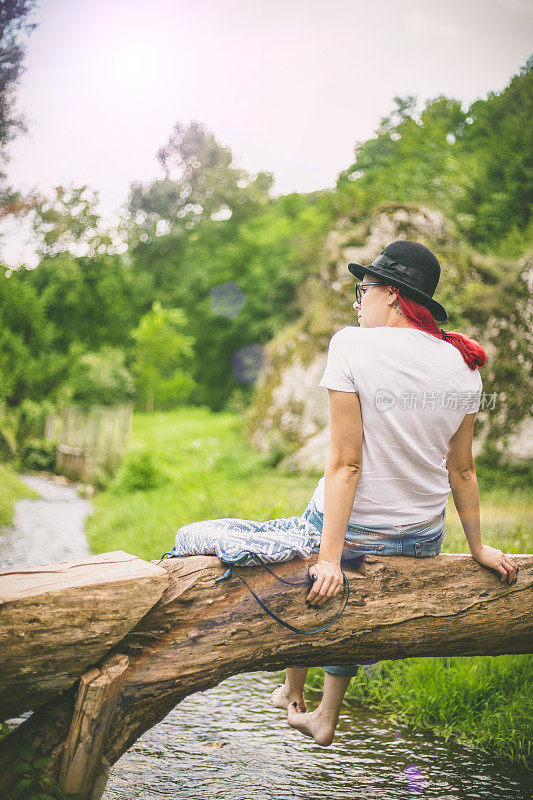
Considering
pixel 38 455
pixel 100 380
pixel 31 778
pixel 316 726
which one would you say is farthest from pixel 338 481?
pixel 100 380

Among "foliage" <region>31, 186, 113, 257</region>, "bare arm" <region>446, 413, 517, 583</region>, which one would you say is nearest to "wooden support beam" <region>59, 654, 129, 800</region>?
"bare arm" <region>446, 413, 517, 583</region>

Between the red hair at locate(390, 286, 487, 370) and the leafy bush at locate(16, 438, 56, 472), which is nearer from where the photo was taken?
the red hair at locate(390, 286, 487, 370)

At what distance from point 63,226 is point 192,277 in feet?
87.9

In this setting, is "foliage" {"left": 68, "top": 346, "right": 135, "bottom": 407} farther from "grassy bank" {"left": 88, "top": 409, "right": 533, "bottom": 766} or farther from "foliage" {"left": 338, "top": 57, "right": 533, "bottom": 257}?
"foliage" {"left": 338, "top": 57, "right": 533, "bottom": 257}

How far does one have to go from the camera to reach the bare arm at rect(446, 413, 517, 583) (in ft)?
9.05

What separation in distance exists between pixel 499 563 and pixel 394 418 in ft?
3.06

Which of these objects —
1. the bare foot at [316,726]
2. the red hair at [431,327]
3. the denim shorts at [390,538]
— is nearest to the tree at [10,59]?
the red hair at [431,327]

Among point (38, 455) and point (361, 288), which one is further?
point (38, 455)

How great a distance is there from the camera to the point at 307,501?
866 centimetres

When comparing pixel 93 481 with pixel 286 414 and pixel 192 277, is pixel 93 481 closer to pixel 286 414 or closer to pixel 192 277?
pixel 286 414

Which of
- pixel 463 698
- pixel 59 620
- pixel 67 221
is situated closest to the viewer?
pixel 59 620

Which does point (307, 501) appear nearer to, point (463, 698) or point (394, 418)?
point (463, 698)

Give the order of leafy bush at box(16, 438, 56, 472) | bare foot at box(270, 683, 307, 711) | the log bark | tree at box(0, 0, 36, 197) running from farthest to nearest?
1. leafy bush at box(16, 438, 56, 472)
2. tree at box(0, 0, 36, 197)
3. bare foot at box(270, 683, 307, 711)
4. the log bark

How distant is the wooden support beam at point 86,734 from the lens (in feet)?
7.43
